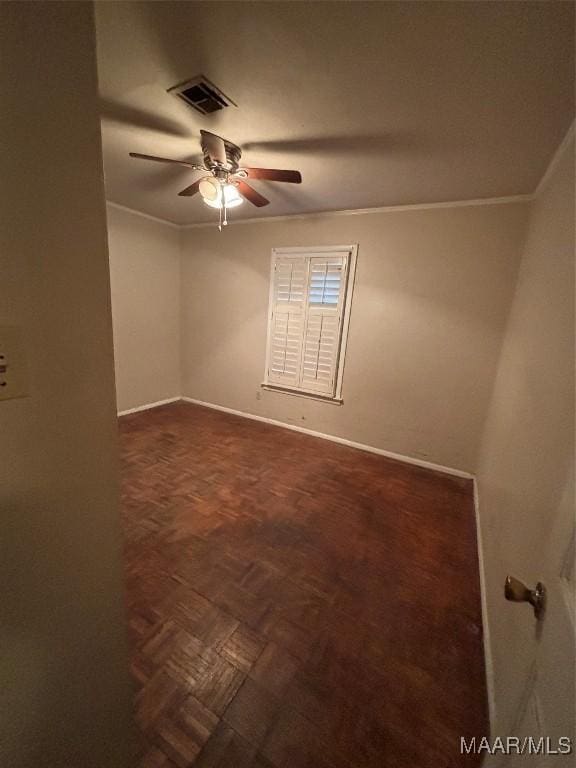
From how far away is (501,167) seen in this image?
6.24ft

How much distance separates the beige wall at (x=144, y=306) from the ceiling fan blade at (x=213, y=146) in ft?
7.01

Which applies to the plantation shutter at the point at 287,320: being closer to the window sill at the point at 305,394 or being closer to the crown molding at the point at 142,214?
the window sill at the point at 305,394

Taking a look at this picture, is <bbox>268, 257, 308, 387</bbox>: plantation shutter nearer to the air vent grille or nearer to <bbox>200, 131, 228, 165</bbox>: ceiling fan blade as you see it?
<bbox>200, 131, 228, 165</bbox>: ceiling fan blade

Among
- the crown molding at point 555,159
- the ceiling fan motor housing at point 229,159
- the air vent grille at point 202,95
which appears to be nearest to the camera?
the air vent grille at point 202,95

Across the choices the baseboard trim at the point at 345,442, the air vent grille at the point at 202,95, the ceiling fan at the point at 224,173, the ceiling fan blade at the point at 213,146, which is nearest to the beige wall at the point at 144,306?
the baseboard trim at the point at 345,442

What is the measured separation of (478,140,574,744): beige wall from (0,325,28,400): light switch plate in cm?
99

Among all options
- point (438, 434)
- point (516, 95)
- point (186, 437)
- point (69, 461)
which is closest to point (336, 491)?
point (438, 434)

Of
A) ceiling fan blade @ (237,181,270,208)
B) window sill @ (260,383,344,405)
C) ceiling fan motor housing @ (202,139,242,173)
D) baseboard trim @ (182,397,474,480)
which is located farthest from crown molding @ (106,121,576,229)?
baseboard trim @ (182,397,474,480)

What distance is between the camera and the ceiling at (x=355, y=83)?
1.01 m

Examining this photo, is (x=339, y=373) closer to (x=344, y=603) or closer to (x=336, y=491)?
(x=336, y=491)

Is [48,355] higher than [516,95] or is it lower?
lower

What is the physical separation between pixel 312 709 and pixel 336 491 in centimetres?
145

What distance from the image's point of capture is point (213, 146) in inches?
63.9

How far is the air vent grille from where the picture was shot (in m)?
1.34
